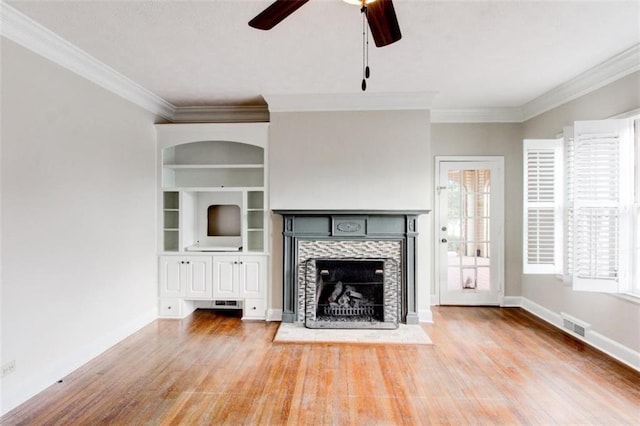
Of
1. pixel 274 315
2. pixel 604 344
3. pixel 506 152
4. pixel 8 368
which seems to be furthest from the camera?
pixel 506 152

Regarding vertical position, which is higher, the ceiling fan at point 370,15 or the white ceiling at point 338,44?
the white ceiling at point 338,44

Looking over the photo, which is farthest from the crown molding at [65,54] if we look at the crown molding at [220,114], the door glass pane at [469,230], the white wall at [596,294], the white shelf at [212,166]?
the white wall at [596,294]

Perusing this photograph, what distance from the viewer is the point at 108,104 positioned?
3500 millimetres

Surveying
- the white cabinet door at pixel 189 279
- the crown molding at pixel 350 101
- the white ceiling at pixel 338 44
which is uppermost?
the white ceiling at pixel 338 44

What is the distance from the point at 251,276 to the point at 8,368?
2.33 meters

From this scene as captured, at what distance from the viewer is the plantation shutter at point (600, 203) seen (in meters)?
3.05

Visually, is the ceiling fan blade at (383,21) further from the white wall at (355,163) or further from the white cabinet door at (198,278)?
the white cabinet door at (198,278)

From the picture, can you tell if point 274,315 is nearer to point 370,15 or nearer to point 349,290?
point 349,290

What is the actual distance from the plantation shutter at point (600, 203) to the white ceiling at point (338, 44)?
2.36ft

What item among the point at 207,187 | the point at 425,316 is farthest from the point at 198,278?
the point at 425,316

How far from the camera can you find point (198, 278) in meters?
4.39

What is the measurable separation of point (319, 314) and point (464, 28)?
10.4 feet

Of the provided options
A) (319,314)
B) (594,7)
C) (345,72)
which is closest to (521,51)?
(594,7)

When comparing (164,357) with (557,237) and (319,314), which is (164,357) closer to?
(319,314)
